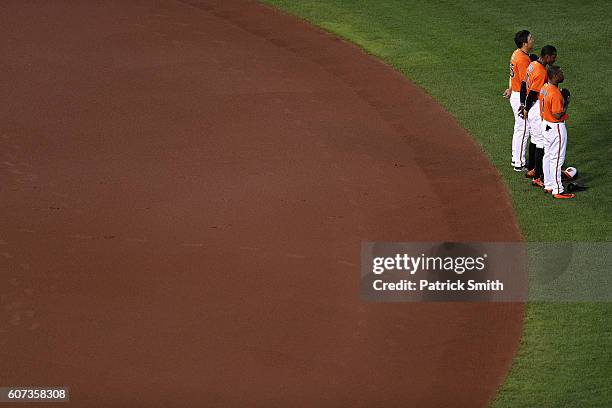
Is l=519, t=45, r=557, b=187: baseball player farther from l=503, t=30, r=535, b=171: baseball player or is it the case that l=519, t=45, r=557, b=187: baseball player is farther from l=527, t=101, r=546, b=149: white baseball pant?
l=503, t=30, r=535, b=171: baseball player

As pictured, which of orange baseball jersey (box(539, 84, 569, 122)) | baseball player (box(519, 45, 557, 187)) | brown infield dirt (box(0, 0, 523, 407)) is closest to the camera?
brown infield dirt (box(0, 0, 523, 407))

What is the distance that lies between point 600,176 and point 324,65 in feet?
16.1

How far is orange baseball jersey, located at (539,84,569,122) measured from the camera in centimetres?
1318

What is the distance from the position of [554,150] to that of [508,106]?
2.83m

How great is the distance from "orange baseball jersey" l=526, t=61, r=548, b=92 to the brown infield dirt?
1.27m

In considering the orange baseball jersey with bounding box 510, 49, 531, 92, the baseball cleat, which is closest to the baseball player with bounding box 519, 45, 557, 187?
the orange baseball jersey with bounding box 510, 49, 531, 92

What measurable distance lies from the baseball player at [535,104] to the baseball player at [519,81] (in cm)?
13

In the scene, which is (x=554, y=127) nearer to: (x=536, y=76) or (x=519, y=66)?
(x=536, y=76)

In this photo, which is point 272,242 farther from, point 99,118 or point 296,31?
point 296,31

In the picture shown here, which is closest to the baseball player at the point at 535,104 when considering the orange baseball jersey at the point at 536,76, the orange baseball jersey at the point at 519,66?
the orange baseball jersey at the point at 536,76

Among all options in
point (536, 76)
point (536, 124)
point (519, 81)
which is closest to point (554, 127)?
point (536, 124)

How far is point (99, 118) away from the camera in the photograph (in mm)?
15742

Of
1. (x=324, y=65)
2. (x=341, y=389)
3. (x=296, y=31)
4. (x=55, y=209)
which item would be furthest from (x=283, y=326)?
(x=296, y=31)

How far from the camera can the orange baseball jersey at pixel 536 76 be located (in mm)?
13578
